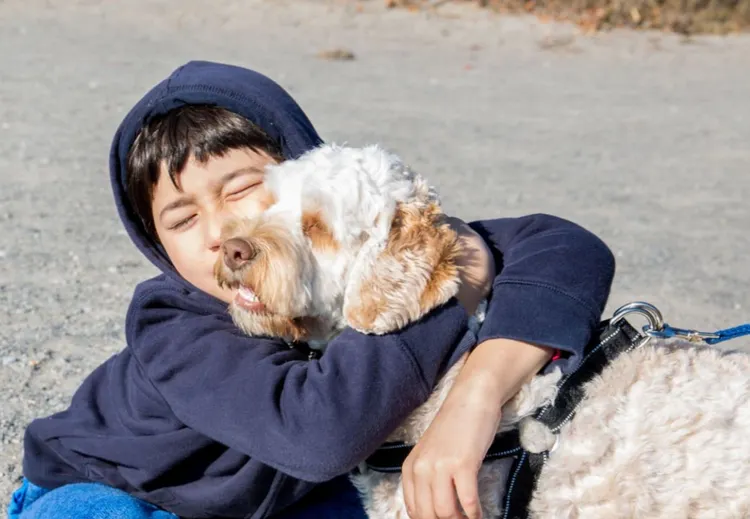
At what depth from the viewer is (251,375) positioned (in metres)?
2.38

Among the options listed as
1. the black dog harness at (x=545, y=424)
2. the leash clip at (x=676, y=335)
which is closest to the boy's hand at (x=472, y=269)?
the black dog harness at (x=545, y=424)

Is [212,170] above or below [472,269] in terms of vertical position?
above

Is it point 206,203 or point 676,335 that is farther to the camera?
point 206,203

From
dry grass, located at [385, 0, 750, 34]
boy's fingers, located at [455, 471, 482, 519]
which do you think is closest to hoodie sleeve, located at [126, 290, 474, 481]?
boy's fingers, located at [455, 471, 482, 519]

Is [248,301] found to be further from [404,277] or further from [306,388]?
[404,277]

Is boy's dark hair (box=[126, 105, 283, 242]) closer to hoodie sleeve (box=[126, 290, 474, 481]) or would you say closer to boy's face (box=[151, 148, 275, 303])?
boy's face (box=[151, 148, 275, 303])

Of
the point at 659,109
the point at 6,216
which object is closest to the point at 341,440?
the point at 6,216

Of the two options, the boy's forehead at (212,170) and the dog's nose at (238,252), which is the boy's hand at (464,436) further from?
the boy's forehead at (212,170)

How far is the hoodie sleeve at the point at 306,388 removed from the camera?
90.0 inches

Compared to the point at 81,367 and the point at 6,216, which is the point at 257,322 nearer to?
the point at 81,367

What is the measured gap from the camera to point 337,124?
9.18 metres

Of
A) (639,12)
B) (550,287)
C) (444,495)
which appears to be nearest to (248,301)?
(444,495)

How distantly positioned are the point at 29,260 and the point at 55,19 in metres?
9.15

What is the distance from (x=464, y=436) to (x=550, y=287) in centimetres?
50
